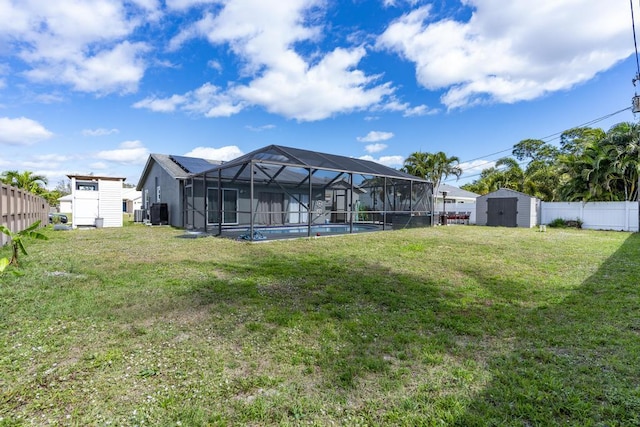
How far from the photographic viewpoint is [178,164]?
15.7m

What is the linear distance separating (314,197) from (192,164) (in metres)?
6.93

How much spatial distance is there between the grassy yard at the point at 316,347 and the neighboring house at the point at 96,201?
10.5 m

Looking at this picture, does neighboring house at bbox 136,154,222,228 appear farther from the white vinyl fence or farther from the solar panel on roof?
the white vinyl fence

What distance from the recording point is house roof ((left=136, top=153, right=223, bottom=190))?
14.3m

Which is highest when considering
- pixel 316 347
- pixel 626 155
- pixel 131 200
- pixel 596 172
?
pixel 626 155

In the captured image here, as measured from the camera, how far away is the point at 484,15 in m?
9.26

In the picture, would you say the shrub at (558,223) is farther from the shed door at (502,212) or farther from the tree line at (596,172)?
the shed door at (502,212)

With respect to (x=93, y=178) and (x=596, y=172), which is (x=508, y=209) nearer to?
(x=596, y=172)

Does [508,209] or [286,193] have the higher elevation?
[286,193]

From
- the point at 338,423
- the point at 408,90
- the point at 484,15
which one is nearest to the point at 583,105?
the point at 408,90

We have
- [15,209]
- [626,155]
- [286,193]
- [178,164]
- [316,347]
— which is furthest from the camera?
[178,164]

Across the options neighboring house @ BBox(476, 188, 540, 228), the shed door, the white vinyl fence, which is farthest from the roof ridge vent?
the white vinyl fence

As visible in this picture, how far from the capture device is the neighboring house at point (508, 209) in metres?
16.3

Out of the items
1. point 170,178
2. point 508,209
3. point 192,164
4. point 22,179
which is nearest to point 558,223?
point 508,209
